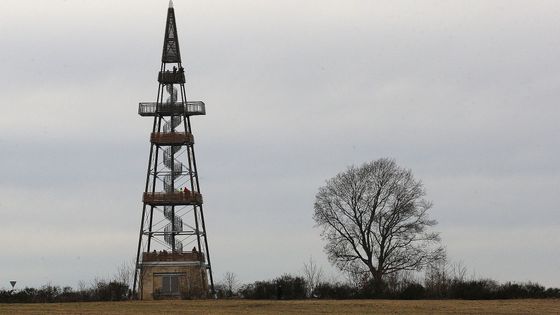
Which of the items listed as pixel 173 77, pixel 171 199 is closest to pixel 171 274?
pixel 171 199

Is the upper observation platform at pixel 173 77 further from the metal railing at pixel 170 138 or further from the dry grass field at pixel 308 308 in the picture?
the dry grass field at pixel 308 308

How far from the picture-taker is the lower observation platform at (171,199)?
80062 millimetres

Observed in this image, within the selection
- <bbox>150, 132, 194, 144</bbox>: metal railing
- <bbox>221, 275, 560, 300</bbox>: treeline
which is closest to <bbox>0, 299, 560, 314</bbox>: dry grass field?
<bbox>221, 275, 560, 300</bbox>: treeline

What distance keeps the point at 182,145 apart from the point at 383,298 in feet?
61.7

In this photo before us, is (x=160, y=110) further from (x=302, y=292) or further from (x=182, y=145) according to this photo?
(x=302, y=292)

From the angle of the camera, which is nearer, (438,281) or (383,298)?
(383,298)

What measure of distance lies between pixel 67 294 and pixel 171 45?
64.0 ft

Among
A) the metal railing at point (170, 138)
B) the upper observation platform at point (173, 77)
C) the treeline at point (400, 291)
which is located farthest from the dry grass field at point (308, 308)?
the upper observation platform at point (173, 77)

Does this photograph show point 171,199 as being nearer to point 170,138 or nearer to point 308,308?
point 170,138

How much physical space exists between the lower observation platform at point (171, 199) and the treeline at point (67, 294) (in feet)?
21.0

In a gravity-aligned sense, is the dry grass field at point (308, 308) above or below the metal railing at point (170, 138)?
below

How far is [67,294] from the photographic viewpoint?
253 ft

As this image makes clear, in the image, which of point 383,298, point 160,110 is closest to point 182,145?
point 160,110

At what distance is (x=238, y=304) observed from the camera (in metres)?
62.7
